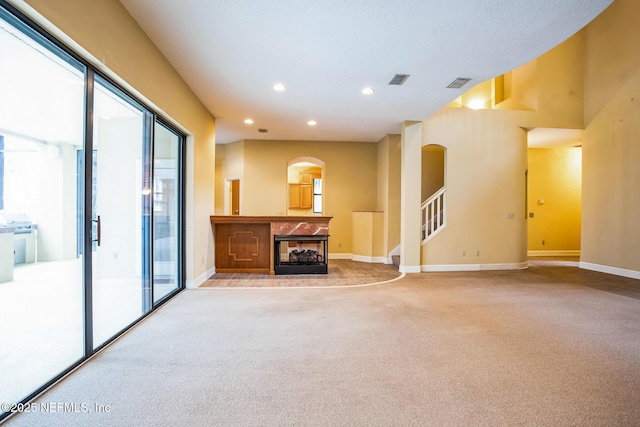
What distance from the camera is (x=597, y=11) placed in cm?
286

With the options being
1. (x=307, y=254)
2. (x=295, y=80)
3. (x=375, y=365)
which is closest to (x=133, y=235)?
(x=307, y=254)

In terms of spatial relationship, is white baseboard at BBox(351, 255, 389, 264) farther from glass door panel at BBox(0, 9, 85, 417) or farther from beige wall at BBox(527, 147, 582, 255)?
glass door panel at BBox(0, 9, 85, 417)

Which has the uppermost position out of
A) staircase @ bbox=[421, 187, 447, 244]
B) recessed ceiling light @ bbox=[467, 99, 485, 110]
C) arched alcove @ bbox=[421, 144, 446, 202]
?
recessed ceiling light @ bbox=[467, 99, 485, 110]

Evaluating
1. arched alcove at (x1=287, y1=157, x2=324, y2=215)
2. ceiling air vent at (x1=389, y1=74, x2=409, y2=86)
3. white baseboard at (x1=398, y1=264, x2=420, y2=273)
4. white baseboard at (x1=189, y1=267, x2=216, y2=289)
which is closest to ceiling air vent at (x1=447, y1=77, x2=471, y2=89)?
ceiling air vent at (x1=389, y1=74, x2=409, y2=86)

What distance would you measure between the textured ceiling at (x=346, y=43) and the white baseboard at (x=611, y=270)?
491 cm

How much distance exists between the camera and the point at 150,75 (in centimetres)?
344

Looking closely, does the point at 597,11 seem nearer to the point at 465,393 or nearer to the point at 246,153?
the point at 465,393

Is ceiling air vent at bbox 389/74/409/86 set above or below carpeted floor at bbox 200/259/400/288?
above

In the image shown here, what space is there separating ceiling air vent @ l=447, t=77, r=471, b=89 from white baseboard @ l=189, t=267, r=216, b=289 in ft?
16.0

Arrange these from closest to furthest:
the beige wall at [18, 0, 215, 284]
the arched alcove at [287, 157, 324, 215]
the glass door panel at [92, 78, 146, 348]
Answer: the beige wall at [18, 0, 215, 284] < the glass door panel at [92, 78, 146, 348] < the arched alcove at [287, 157, 324, 215]

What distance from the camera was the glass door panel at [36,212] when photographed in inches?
95.8

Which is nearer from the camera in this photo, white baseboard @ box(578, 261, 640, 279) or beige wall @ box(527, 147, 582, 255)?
white baseboard @ box(578, 261, 640, 279)

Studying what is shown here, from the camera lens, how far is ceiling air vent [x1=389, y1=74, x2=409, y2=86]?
426 centimetres

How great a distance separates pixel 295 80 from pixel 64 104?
9.78 ft
